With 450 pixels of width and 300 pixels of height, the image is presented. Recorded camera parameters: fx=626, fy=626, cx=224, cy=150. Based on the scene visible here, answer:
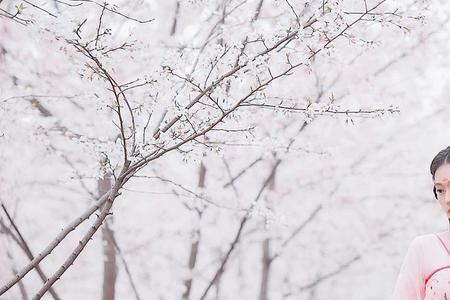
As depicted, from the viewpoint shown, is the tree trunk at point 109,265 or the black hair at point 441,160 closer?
the black hair at point 441,160

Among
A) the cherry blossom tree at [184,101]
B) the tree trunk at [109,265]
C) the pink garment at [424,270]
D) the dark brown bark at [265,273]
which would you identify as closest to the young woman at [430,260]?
the pink garment at [424,270]

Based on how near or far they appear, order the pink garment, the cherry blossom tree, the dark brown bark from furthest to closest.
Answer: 1. the dark brown bark
2. the cherry blossom tree
3. the pink garment

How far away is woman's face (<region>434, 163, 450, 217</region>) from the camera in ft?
6.93

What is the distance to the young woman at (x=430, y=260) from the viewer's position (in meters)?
2.11

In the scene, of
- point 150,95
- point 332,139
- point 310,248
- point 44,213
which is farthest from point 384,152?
point 150,95

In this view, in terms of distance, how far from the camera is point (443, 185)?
2.13 meters

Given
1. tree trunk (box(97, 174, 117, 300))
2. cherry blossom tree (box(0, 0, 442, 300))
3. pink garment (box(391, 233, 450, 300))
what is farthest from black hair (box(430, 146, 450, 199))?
tree trunk (box(97, 174, 117, 300))

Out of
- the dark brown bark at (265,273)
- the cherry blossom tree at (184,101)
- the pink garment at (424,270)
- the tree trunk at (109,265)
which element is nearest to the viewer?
the pink garment at (424,270)

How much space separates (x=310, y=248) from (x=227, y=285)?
4745 mm

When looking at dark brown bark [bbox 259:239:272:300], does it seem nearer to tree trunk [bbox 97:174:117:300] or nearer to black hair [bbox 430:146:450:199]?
tree trunk [bbox 97:174:117:300]

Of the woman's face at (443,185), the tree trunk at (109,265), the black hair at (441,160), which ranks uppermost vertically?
the tree trunk at (109,265)

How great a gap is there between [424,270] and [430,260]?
0.13 feet

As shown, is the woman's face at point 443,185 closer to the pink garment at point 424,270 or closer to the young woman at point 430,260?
the young woman at point 430,260

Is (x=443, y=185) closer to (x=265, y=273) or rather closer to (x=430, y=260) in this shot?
(x=430, y=260)
